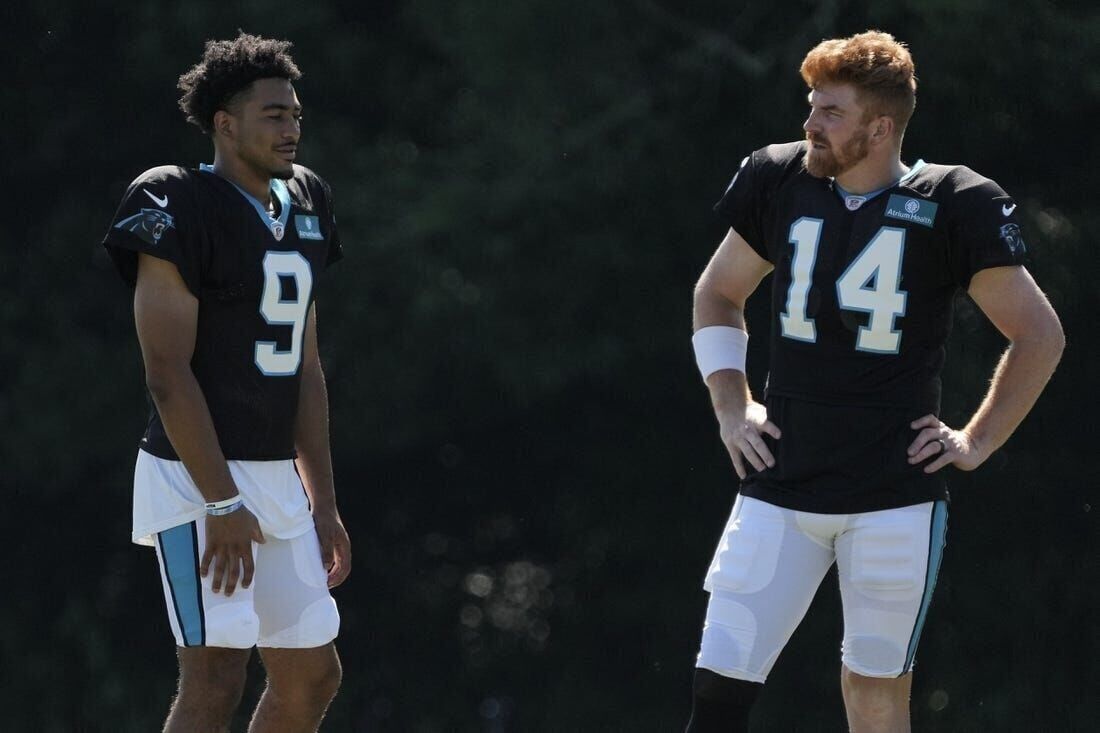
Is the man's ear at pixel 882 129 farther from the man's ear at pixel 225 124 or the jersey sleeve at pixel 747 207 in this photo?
the man's ear at pixel 225 124

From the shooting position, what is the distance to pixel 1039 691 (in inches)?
327

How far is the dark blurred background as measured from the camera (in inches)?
320

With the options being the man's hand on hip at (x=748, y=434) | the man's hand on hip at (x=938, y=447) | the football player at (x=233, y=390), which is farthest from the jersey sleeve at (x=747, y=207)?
the football player at (x=233, y=390)

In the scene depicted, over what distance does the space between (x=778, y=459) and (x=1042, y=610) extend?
16.5 feet

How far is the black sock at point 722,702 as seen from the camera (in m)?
3.58

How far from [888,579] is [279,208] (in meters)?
1.49

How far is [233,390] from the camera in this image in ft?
12.1

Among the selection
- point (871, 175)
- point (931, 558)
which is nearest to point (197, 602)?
point (931, 558)

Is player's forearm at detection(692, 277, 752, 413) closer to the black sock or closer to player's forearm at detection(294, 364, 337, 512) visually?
the black sock

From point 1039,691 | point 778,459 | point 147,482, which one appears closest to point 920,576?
point 778,459

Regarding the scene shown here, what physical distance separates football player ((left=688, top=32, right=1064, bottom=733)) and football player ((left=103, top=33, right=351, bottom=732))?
89 cm

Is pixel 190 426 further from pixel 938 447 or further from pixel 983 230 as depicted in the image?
pixel 983 230

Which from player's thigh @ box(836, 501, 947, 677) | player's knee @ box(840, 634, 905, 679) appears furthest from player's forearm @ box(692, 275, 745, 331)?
player's knee @ box(840, 634, 905, 679)

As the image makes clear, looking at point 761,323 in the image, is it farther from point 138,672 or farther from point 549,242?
point 138,672
